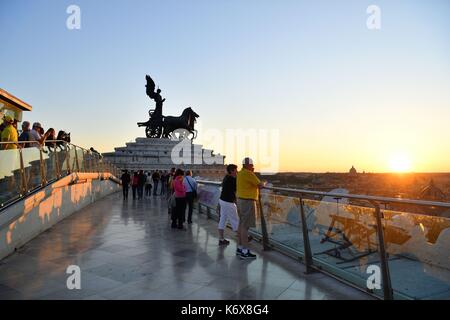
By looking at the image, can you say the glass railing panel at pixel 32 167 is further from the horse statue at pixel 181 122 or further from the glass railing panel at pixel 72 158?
the horse statue at pixel 181 122

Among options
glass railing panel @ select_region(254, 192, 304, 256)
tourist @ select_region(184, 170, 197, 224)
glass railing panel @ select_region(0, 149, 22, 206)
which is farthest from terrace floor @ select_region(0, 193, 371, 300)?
tourist @ select_region(184, 170, 197, 224)

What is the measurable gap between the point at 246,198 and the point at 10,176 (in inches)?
209

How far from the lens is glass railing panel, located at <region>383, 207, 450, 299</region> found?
372cm

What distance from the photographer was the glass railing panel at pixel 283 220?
5.91m

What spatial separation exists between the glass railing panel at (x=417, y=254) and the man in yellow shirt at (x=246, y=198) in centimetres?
278

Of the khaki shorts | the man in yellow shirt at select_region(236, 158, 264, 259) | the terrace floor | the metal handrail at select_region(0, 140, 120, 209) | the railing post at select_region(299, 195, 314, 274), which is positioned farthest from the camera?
the metal handrail at select_region(0, 140, 120, 209)

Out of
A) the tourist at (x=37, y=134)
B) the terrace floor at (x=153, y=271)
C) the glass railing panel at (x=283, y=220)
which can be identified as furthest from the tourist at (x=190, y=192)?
the tourist at (x=37, y=134)

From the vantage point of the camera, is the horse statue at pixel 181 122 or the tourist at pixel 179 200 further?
the horse statue at pixel 181 122

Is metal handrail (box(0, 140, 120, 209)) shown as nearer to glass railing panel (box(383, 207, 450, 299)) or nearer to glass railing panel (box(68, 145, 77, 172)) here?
glass railing panel (box(68, 145, 77, 172))

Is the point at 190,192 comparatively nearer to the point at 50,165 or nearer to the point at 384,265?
the point at 50,165

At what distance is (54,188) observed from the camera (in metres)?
9.93

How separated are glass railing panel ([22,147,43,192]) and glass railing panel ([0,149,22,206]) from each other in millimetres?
345

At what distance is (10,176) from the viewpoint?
7430 mm

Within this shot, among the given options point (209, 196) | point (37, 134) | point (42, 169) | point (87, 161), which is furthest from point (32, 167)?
point (87, 161)
